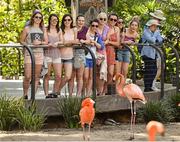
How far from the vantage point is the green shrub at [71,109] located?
962 cm

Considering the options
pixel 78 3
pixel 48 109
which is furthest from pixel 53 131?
pixel 78 3

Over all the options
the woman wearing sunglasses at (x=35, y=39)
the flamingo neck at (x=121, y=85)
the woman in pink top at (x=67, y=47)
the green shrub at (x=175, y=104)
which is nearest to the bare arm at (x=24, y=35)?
the woman wearing sunglasses at (x=35, y=39)

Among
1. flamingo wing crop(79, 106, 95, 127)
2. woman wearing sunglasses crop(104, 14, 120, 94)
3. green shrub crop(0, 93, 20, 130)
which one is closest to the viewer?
flamingo wing crop(79, 106, 95, 127)

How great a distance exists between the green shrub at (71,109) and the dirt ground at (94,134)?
20cm

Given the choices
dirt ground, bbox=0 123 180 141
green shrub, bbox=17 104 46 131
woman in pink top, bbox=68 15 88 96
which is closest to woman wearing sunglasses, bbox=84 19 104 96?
woman in pink top, bbox=68 15 88 96

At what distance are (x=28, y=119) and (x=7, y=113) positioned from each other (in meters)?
0.42

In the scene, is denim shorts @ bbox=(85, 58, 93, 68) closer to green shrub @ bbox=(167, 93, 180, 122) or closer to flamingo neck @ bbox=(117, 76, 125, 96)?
flamingo neck @ bbox=(117, 76, 125, 96)

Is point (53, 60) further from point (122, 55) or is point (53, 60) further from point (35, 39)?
point (122, 55)

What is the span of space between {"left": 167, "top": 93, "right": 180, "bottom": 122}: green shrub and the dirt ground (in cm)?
120

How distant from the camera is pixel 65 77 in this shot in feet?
31.7

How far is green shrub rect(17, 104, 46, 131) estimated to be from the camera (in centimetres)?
903

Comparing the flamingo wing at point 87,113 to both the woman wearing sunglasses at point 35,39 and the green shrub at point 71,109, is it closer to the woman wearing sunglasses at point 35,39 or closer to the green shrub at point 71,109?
the green shrub at point 71,109

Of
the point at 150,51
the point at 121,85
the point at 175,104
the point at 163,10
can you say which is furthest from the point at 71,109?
the point at 163,10

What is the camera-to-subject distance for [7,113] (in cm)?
916
